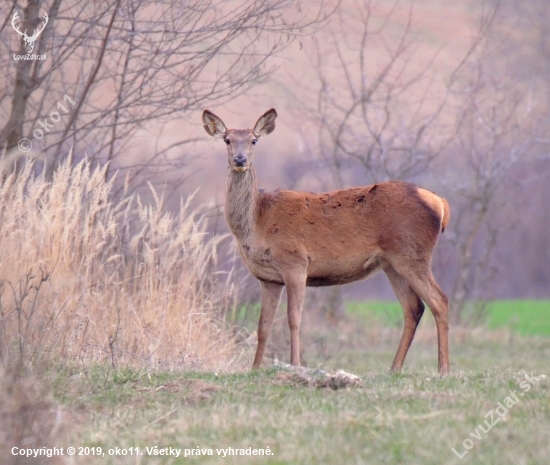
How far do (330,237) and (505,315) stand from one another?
1003 inches

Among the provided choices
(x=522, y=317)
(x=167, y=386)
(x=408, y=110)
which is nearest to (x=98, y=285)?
(x=167, y=386)

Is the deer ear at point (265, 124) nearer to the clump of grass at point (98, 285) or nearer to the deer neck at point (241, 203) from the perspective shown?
the deer neck at point (241, 203)

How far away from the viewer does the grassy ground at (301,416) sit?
19.4ft

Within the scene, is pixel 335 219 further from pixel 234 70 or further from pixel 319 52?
pixel 319 52

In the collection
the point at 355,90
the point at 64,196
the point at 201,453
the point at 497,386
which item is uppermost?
the point at 355,90

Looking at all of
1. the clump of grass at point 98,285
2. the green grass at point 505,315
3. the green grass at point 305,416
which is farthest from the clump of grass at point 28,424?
the green grass at point 505,315

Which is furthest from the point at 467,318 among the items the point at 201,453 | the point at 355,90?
the point at 201,453

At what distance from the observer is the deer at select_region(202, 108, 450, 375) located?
9.73 metres

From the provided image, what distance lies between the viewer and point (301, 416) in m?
6.70

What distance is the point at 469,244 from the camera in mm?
22375

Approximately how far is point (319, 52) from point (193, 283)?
25.8 ft

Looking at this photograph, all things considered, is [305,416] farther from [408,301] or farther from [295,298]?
[408,301]

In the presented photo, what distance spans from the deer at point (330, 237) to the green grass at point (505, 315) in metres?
11.3

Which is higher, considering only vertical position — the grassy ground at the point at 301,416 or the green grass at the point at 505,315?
the green grass at the point at 505,315
